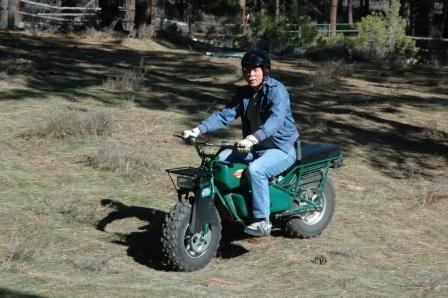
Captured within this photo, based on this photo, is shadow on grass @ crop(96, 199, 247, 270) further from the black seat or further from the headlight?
the black seat

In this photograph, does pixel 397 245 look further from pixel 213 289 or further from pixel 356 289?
pixel 213 289

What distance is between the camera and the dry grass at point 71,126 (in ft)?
34.5

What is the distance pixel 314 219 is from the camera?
804 cm

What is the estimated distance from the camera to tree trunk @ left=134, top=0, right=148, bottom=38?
71.8 ft

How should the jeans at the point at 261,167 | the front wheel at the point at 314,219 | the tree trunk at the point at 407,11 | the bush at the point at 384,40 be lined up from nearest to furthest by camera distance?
the jeans at the point at 261,167 → the front wheel at the point at 314,219 → the bush at the point at 384,40 → the tree trunk at the point at 407,11

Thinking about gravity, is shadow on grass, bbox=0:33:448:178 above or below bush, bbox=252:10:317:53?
below

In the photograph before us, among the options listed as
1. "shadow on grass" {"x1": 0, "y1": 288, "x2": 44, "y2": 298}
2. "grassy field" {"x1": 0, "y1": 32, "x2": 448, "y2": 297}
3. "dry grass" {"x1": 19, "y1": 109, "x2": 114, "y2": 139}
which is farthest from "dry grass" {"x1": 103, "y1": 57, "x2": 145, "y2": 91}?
"shadow on grass" {"x1": 0, "y1": 288, "x2": 44, "y2": 298}

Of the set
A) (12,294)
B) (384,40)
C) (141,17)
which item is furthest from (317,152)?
(384,40)

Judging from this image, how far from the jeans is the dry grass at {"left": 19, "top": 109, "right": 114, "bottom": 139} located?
12.8 feet

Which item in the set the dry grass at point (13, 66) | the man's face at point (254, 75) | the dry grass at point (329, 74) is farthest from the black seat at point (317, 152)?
the dry grass at point (329, 74)

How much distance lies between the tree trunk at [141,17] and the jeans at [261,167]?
49.5 feet

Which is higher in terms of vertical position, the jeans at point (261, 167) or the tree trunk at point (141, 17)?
the tree trunk at point (141, 17)

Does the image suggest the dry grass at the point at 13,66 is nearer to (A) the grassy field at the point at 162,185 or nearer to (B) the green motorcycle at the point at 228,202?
(A) the grassy field at the point at 162,185

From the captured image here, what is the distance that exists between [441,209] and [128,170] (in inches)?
139
